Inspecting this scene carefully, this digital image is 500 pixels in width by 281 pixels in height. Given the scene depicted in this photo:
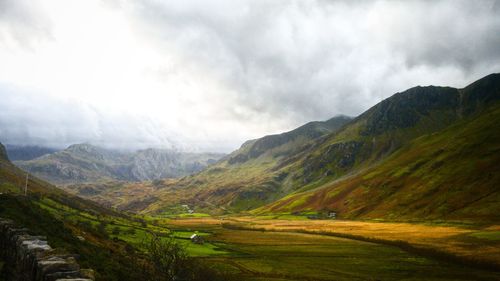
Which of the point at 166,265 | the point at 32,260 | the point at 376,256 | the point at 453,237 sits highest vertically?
the point at 32,260

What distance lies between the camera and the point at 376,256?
96.0 m

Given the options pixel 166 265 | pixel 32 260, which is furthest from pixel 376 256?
pixel 32 260

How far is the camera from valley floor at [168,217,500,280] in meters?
73.3

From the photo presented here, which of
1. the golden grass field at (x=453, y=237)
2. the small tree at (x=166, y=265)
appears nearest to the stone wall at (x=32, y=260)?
the small tree at (x=166, y=265)

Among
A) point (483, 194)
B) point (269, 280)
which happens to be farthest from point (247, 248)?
point (483, 194)

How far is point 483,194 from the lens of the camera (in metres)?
174

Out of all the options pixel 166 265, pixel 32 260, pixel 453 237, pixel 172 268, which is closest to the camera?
pixel 32 260

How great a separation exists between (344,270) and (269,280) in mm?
19945

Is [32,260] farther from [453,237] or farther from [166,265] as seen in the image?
[453,237]

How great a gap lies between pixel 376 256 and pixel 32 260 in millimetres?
94580

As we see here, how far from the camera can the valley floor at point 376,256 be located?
7331 centimetres

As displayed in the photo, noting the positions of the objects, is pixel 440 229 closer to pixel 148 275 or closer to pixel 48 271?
pixel 148 275

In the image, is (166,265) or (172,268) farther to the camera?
(166,265)

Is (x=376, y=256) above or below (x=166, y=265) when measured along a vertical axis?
below
